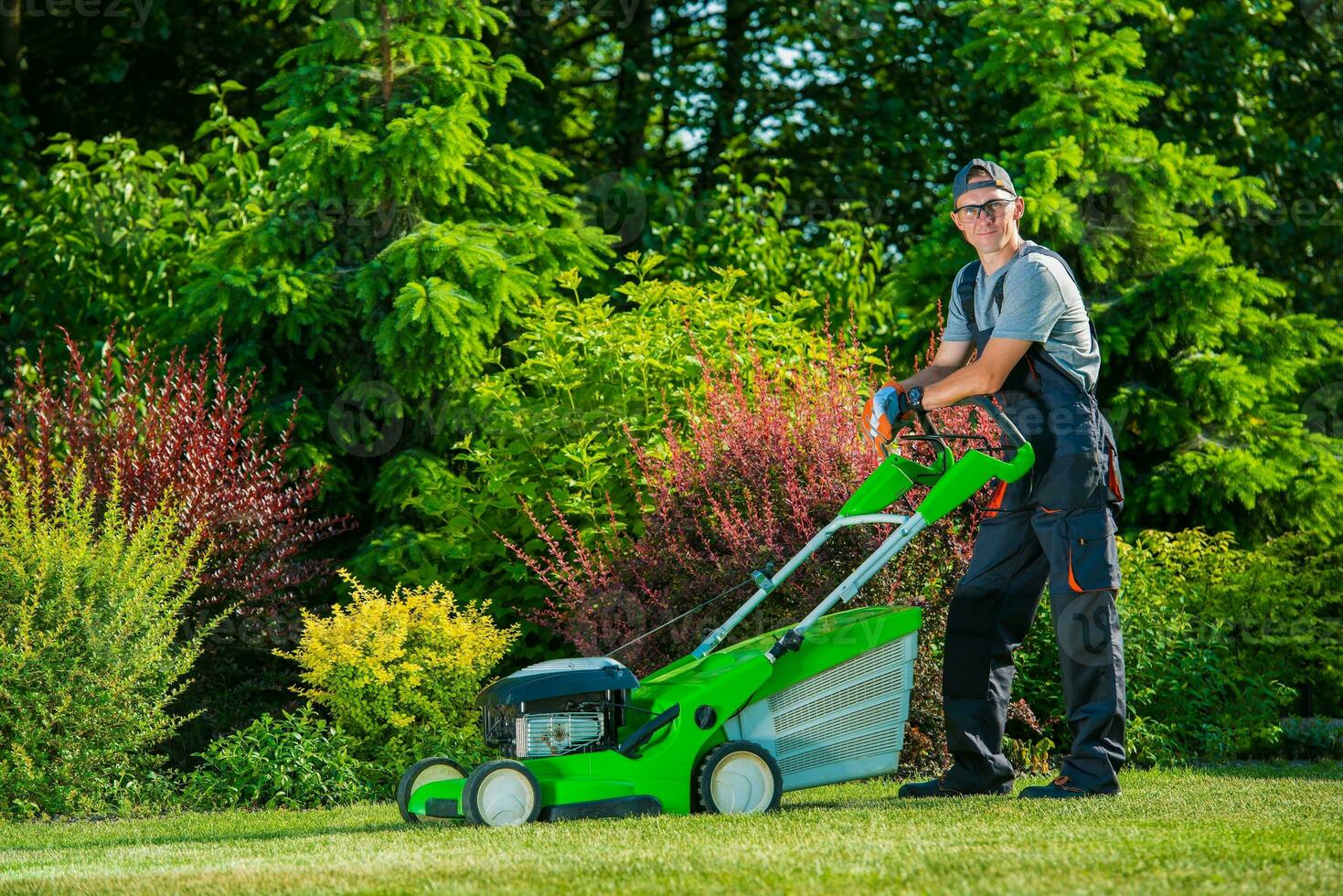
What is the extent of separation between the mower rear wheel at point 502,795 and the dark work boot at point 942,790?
1440mm

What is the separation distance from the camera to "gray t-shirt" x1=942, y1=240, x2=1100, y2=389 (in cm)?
481

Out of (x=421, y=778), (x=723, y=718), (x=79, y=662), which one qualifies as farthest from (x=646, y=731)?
(x=79, y=662)

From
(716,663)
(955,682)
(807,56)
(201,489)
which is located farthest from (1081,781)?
(807,56)

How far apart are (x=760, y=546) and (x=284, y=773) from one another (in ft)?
7.28

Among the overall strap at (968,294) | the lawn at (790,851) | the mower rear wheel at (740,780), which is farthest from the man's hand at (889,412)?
the lawn at (790,851)

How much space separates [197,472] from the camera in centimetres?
736

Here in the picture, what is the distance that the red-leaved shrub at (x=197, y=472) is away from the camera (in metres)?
7.34

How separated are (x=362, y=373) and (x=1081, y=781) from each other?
539cm

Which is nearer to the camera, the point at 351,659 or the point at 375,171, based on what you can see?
the point at 351,659

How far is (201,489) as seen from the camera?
24.0ft

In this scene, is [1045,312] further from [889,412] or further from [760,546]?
[760,546]

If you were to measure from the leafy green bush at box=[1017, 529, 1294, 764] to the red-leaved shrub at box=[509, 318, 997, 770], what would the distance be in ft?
2.71

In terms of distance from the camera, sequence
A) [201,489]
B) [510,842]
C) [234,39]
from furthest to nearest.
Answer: [234,39] < [201,489] < [510,842]

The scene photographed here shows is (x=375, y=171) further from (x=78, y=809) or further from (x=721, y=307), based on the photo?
(x=78, y=809)
